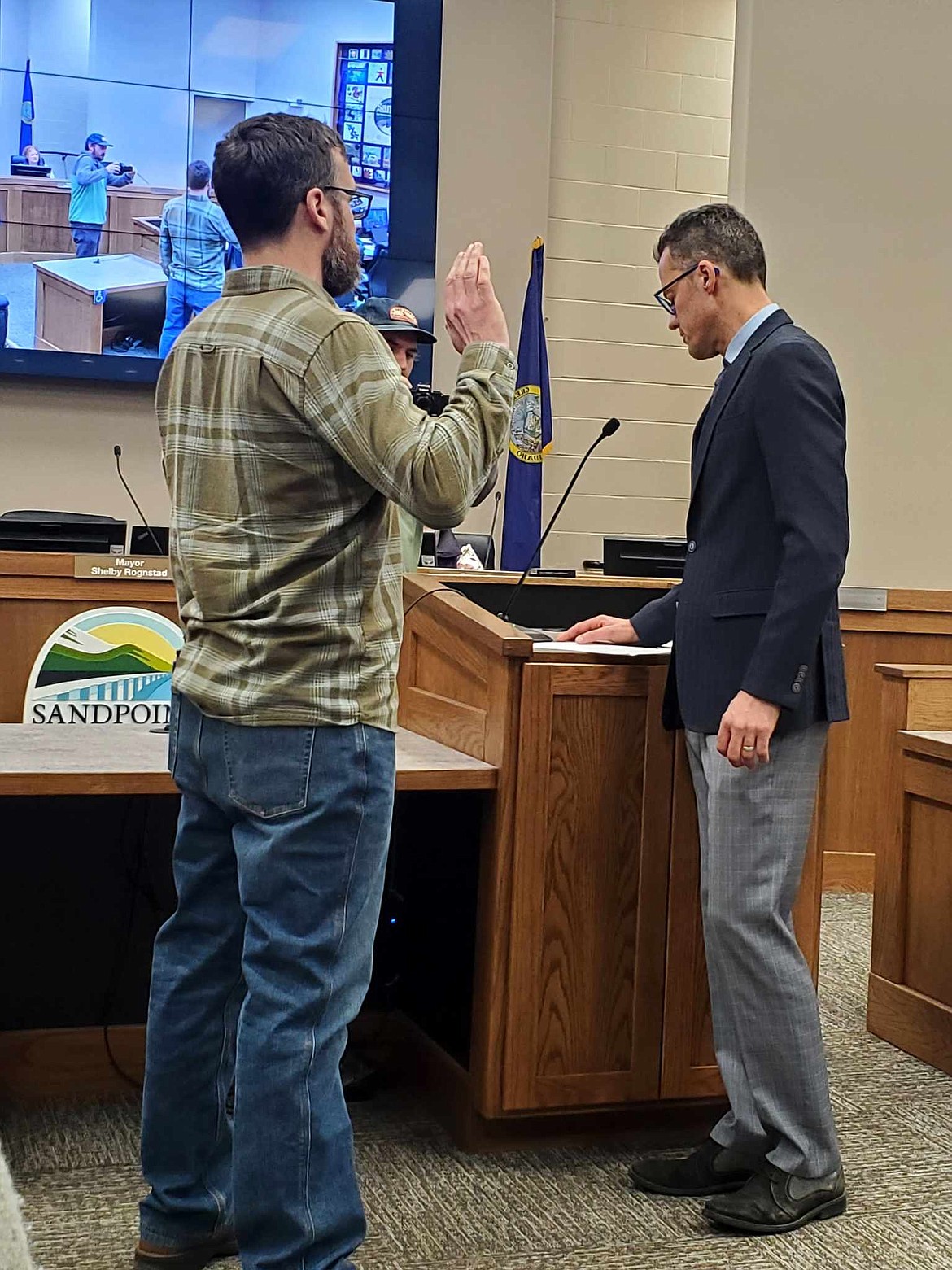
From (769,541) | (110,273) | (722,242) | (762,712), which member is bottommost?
(762,712)

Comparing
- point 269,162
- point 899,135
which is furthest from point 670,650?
point 899,135

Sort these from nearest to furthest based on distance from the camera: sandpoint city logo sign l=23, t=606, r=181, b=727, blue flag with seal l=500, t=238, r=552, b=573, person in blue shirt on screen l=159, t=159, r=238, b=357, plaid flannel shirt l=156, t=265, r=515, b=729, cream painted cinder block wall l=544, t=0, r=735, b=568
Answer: plaid flannel shirt l=156, t=265, r=515, b=729 < sandpoint city logo sign l=23, t=606, r=181, b=727 < blue flag with seal l=500, t=238, r=552, b=573 < person in blue shirt on screen l=159, t=159, r=238, b=357 < cream painted cinder block wall l=544, t=0, r=735, b=568

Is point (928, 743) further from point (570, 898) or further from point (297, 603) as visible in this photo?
point (297, 603)

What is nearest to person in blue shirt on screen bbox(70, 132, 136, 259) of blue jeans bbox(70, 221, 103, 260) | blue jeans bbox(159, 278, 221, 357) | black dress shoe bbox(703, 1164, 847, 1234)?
blue jeans bbox(70, 221, 103, 260)

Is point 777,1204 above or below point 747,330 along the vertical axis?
below

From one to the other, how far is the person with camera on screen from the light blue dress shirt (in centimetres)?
66

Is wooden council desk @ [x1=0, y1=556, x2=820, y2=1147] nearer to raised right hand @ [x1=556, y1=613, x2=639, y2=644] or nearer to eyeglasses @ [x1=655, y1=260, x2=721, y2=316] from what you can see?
raised right hand @ [x1=556, y1=613, x2=639, y2=644]

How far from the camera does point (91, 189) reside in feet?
18.0

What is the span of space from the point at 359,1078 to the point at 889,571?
3931 mm

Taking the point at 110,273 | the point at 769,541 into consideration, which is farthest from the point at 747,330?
the point at 110,273

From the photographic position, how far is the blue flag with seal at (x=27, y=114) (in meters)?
5.40

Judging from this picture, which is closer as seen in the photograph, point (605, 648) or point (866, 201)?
point (605, 648)

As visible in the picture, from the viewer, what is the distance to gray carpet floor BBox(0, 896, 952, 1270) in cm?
198

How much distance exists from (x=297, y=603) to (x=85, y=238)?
14.6 ft
